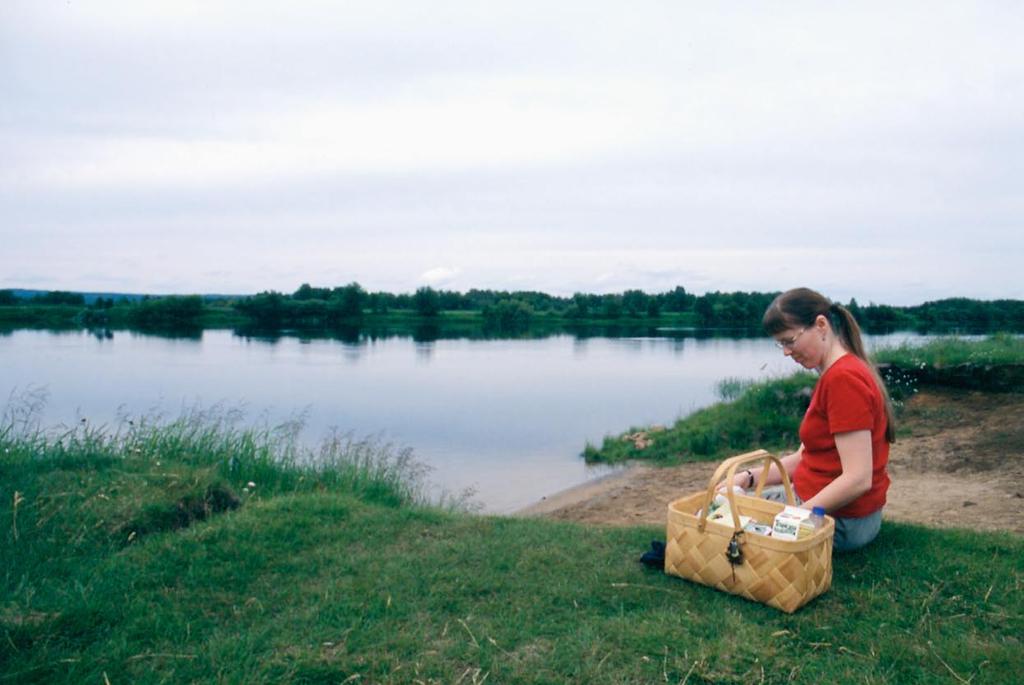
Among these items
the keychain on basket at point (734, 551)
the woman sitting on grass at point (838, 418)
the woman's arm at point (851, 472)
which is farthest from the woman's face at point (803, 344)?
the keychain on basket at point (734, 551)

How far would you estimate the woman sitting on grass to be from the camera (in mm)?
3918

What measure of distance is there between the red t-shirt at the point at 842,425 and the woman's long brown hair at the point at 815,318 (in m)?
0.10

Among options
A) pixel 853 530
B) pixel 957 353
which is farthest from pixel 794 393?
pixel 853 530

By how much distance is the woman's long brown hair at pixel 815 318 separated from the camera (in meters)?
4.14

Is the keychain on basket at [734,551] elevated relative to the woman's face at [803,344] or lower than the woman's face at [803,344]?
lower

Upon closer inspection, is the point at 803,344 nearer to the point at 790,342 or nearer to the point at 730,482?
the point at 790,342

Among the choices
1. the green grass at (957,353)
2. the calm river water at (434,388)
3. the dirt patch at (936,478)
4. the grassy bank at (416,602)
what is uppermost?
the green grass at (957,353)

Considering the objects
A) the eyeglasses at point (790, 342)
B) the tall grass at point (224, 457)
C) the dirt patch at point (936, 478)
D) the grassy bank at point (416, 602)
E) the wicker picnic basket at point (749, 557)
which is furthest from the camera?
the tall grass at point (224, 457)

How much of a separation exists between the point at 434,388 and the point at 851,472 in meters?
24.5

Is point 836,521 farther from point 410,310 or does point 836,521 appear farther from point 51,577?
point 410,310

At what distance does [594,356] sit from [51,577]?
4058cm

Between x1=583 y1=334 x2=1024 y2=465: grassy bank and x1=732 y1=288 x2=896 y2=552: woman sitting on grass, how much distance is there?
829 centimetres

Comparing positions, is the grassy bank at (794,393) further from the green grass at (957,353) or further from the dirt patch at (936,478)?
the dirt patch at (936,478)

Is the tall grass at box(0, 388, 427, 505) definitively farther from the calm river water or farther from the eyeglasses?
the eyeglasses
